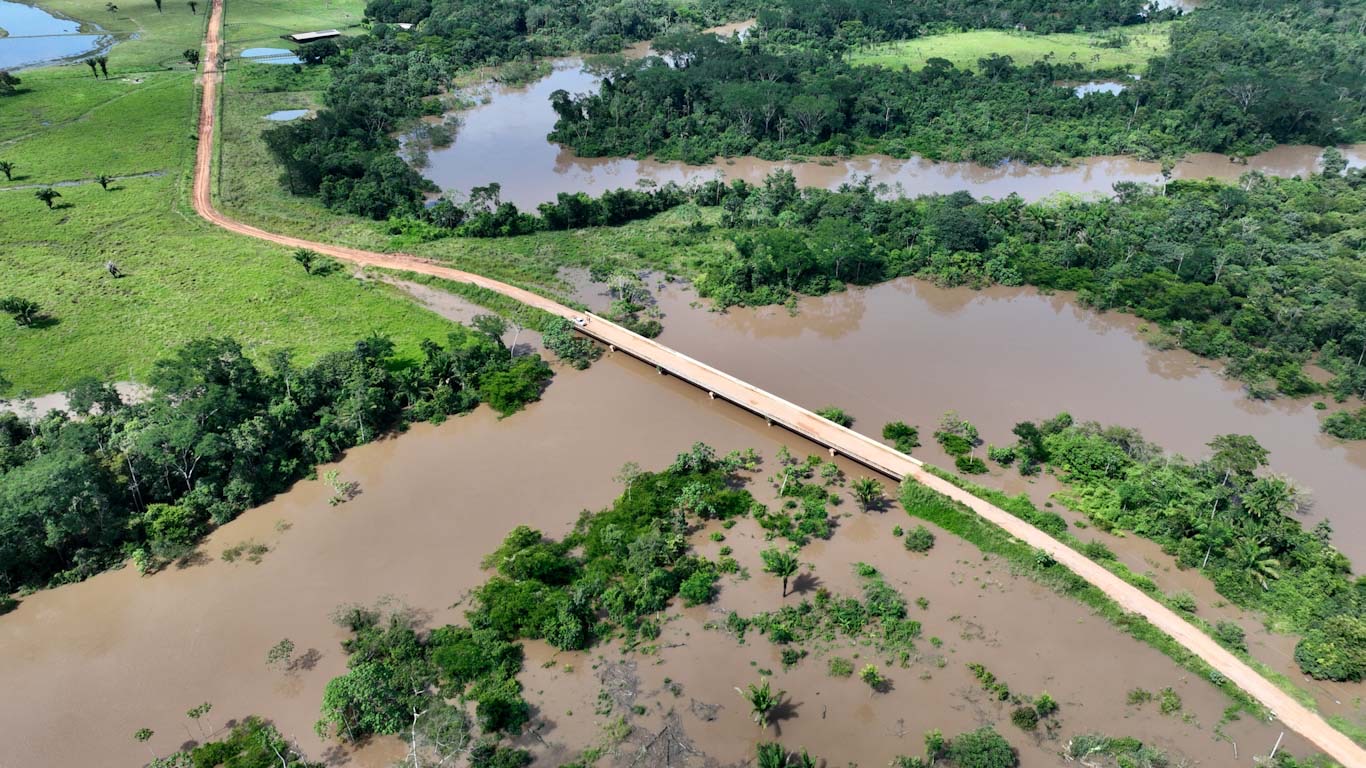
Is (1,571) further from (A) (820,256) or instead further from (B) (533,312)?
(A) (820,256)

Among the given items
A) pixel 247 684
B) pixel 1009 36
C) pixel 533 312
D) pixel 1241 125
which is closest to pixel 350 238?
pixel 533 312

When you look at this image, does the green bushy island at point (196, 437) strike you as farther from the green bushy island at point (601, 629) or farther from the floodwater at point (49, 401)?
the green bushy island at point (601, 629)

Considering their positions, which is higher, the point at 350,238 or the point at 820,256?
the point at 820,256

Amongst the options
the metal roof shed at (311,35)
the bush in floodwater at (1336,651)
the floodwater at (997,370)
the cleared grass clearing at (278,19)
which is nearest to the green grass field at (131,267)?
the floodwater at (997,370)

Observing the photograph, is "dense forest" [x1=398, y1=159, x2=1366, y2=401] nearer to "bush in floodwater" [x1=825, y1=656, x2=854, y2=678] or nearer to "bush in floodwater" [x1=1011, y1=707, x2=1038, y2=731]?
"bush in floodwater" [x1=1011, y1=707, x2=1038, y2=731]

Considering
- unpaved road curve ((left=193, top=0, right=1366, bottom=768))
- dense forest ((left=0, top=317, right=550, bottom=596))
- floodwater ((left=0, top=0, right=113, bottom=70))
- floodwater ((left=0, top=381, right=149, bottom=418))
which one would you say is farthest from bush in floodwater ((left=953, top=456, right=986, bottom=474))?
floodwater ((left=0, top=0, right=113, bottom=70))
